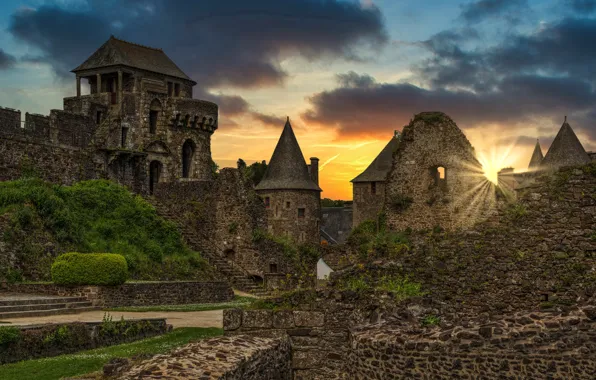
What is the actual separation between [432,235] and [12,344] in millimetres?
8132

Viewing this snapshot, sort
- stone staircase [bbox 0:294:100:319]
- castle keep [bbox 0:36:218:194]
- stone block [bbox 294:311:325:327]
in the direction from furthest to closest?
1. castle keep [bbox 0:36:218:194]
2. stone staircase [bbox 0:294:100:319]
3. stone block [bbox 294:311:325:327]

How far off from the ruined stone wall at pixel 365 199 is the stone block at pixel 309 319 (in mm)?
56191

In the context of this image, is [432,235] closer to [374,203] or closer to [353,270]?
[353,270]

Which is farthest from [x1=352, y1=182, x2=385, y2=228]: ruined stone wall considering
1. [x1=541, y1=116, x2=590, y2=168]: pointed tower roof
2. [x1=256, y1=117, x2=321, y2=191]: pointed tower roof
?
[x1=541, y1=116, x2=590, y2=168]: pointed tower roof

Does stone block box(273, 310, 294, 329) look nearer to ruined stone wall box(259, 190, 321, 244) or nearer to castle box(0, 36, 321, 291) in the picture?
castle box(0, 36, 321, 291)

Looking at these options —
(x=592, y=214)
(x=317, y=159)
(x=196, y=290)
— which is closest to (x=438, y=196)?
(x=196, y=290)

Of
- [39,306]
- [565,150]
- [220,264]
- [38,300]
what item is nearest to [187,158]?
[220,264]

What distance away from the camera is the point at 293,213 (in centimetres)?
6519

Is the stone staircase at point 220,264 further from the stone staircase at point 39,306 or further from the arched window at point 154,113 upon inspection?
the arched window at point 154,113

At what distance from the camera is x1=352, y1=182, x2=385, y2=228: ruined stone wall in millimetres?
69688

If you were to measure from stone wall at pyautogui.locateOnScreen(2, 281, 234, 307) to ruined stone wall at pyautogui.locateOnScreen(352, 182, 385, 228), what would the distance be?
3978 cm

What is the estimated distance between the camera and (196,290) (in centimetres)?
2927

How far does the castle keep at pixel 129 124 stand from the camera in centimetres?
4244

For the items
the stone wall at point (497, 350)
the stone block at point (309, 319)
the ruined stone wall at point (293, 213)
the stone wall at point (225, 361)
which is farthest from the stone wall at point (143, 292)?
the ruined stone wall at point (293, 213)
